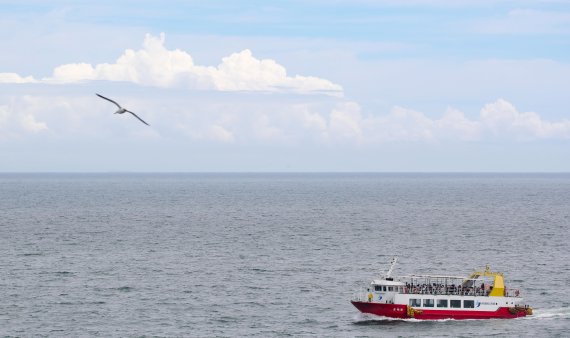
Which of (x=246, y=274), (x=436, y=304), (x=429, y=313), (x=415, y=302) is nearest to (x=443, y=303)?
(x=436, y=304)

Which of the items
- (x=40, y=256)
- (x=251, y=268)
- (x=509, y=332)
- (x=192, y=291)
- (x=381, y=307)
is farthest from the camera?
(x=40, y=256)

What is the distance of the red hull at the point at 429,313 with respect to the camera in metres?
86.4

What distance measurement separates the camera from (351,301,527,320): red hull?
8644 cm

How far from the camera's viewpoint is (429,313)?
86562 mm

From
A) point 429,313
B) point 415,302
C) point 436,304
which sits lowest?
point 429,313

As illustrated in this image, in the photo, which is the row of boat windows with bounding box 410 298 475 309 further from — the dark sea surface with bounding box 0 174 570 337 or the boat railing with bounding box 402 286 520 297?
the dark sea surface with bounding box 0 174 570 337

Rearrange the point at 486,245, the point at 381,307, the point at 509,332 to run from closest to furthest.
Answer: the point at 509,332 → the point at 381,307 → the point at 486,245

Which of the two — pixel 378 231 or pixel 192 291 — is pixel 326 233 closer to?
pixel 378 231

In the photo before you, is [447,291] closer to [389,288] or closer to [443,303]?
[443,303]

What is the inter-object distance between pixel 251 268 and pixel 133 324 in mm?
38953

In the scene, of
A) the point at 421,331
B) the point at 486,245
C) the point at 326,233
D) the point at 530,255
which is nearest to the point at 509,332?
the point at 421,331

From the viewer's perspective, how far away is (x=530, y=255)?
134375 mm

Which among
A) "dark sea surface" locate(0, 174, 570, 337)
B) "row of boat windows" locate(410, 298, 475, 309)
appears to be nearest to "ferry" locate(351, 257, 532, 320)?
"row of boat windows" locate(410, 298, 475, 309)

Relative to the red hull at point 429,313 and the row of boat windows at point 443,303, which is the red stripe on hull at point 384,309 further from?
the row of boat windows at point 443,303
